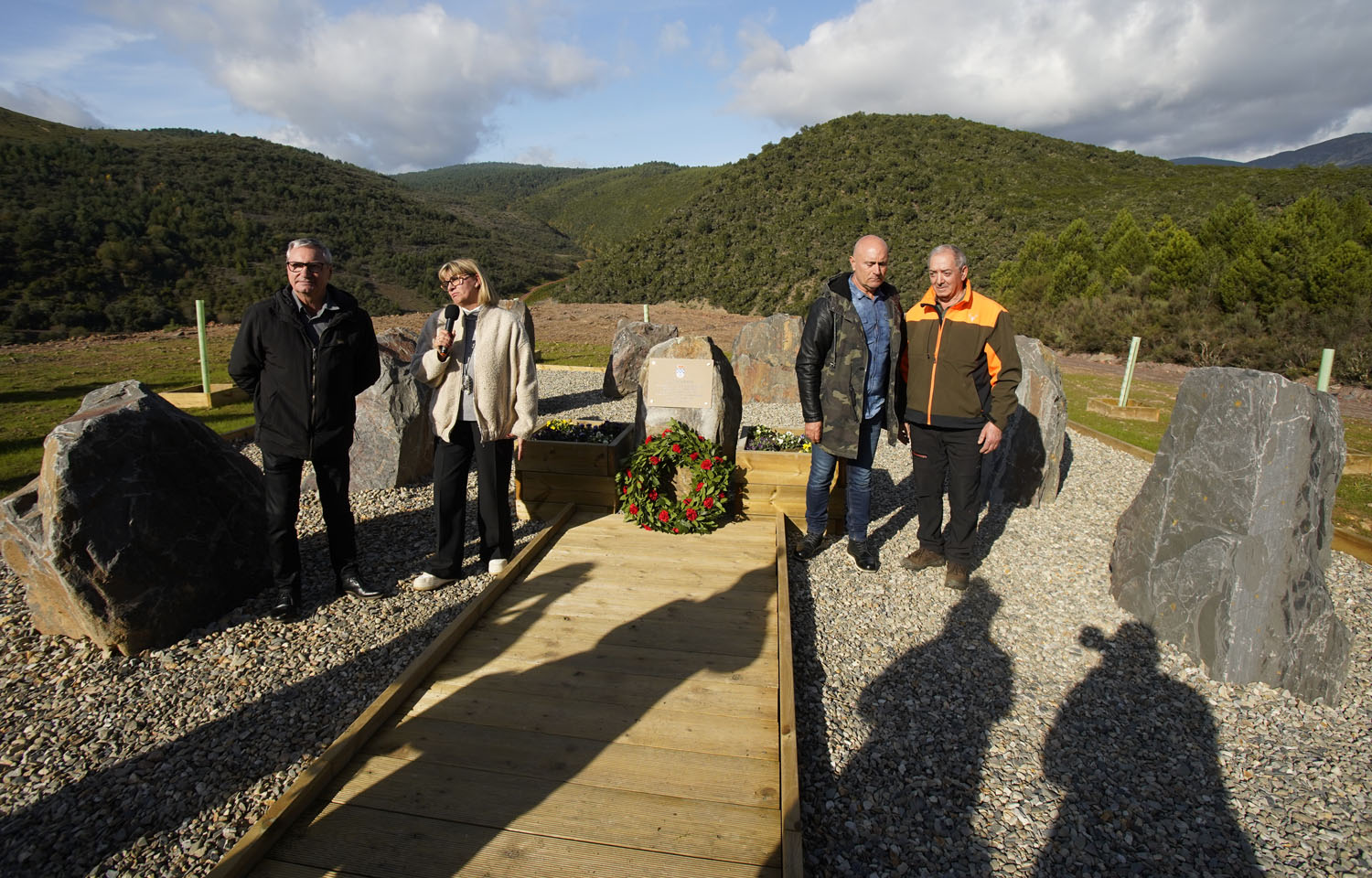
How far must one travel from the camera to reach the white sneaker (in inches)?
171

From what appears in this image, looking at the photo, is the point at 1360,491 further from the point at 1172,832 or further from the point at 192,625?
the point at 192,625

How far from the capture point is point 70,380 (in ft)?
39.1

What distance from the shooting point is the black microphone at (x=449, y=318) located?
13.0ft

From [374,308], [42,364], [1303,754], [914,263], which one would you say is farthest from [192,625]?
[914,263]

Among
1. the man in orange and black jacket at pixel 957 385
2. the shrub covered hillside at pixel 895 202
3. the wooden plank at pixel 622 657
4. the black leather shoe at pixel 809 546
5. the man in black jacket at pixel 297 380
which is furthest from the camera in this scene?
the shrub covered hillside at pixel 895 202

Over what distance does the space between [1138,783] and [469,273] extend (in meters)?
4.29

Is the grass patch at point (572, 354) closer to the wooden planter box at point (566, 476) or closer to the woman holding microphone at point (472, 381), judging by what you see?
the wooden planter box at point (566, 476)

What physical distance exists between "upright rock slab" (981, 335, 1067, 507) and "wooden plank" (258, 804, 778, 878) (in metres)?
5.33

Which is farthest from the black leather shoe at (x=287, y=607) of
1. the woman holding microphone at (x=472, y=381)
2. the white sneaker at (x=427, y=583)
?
the woman holding microphone at (x=472, y=381)

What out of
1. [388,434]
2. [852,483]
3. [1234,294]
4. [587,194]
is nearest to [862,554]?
[852,483]

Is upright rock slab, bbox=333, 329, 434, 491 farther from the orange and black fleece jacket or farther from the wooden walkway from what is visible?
the orange and black fleece jacket

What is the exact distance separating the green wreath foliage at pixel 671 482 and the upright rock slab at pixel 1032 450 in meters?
3.00

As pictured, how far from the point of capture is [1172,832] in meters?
2.51

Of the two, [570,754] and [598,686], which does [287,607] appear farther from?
[570,754]
